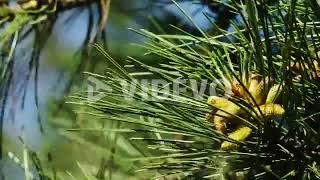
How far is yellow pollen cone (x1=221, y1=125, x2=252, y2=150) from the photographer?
0.51m

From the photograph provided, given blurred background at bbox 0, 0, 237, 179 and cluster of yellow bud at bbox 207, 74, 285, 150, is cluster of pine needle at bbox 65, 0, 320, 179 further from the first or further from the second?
blurred background at bbox 0, 0, 237, 179

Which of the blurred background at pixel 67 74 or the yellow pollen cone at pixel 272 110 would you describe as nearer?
the yellow pollen cone at pixel 272 110

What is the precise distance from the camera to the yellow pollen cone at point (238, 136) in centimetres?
51

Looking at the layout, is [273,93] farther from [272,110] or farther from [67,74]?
[67,74]

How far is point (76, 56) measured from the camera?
0.97 metres

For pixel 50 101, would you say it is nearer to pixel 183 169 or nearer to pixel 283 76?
pixel 183 169

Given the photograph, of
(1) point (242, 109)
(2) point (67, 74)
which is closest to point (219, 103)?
(1) point (242, 109)

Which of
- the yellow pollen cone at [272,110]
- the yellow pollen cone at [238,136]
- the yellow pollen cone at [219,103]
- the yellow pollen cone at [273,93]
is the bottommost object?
the yellow pollen cone at [238,136]

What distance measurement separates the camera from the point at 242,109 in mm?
494

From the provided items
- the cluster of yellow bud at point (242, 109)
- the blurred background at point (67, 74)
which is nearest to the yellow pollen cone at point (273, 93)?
the cluster of yellow bud at point (242, 109)

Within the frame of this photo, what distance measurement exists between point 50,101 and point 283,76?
1.71ft

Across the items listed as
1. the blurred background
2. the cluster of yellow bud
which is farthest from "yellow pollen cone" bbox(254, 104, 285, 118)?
the blurred background

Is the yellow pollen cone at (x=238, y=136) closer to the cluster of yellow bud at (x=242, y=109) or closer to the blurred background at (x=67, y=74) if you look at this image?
the cluster of yellow bud at (x=242, y=109)

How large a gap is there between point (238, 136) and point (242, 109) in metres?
0.02
